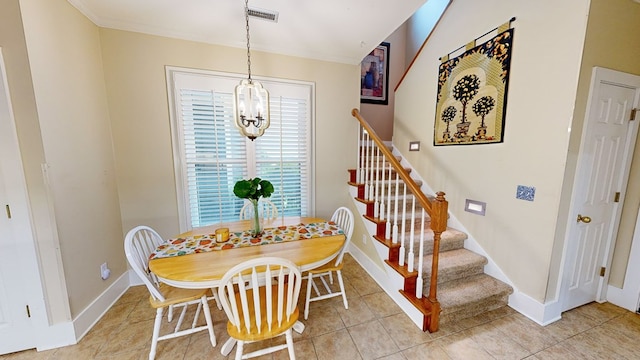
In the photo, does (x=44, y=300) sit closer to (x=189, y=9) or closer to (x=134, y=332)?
(x=134, y=332)

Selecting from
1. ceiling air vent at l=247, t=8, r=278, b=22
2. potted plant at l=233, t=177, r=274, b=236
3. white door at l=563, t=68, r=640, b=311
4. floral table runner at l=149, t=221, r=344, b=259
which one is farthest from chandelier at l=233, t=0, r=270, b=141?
white door at l=563, t=68, r=640, b=311

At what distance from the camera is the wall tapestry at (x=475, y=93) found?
6.56 feet

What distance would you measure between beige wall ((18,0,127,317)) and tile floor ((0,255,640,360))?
1.29 ft

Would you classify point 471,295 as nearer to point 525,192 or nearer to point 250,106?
point 525,192

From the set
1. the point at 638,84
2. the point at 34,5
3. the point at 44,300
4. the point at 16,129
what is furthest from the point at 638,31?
the point at 44,300

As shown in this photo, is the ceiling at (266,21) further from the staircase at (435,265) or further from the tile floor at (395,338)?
the tile floor at (395,338)

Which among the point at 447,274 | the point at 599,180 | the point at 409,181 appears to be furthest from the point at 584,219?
the point at 409,181

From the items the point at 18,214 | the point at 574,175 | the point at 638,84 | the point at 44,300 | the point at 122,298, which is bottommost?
the point at 122,298

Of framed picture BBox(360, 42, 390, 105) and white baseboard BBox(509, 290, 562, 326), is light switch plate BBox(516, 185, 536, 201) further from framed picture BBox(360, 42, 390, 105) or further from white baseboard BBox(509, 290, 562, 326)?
framed picture BBox(360, 42, 390, 105)

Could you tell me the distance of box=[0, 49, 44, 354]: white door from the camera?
140 cm

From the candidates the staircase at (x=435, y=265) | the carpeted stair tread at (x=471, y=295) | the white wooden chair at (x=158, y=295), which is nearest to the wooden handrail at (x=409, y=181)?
the staircase at (x=435, y=265)

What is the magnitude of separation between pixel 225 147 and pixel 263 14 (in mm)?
1418

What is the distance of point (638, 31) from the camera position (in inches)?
69.2

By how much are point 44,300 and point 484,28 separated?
438cm
